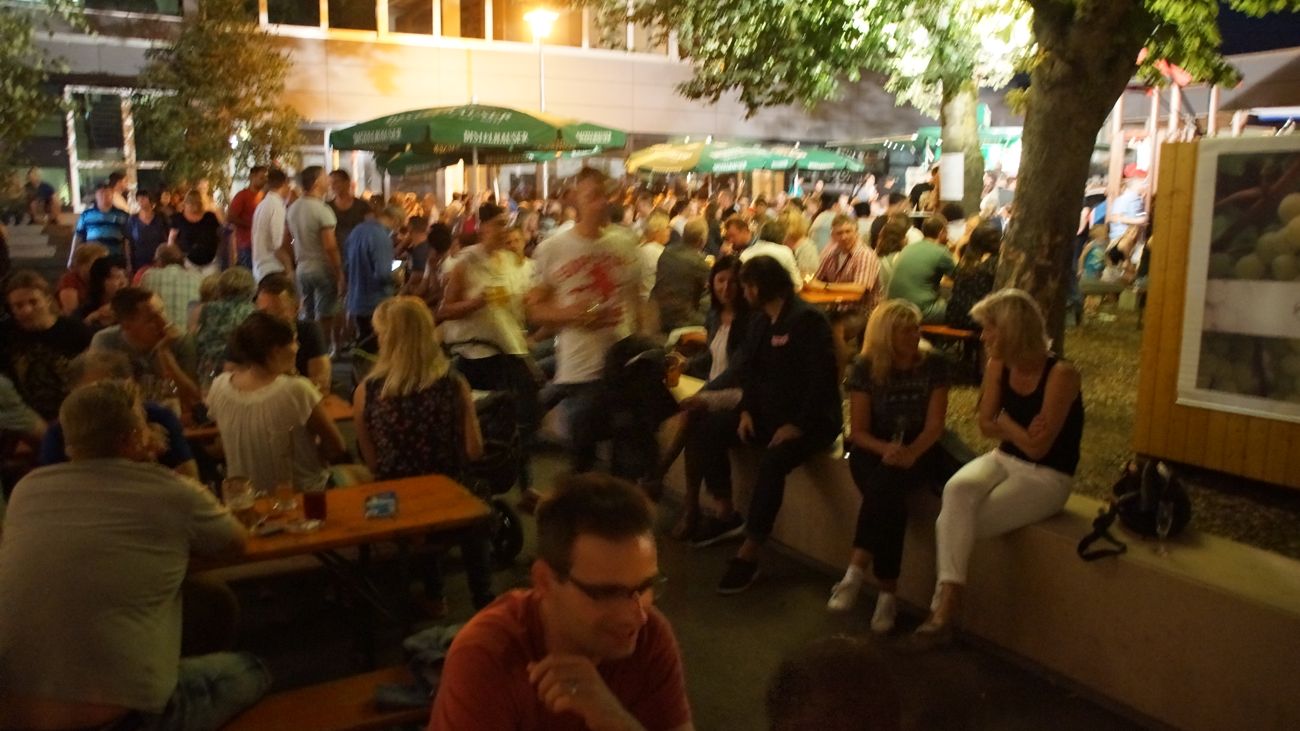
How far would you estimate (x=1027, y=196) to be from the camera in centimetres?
720

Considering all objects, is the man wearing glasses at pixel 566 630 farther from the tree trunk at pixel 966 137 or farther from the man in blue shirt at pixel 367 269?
the tree trunk at pixel 966 137

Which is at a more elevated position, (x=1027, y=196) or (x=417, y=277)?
(x=1027, y=196)

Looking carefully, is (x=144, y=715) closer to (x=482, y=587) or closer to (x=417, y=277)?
(x=482, y=587)

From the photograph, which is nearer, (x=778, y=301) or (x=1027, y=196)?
(x=778, y=301)

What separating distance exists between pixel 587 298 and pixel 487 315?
1.65 m

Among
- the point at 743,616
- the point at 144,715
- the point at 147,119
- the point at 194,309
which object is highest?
the point at 147,119

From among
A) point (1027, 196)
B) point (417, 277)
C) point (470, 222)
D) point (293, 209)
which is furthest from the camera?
point (470, 222)

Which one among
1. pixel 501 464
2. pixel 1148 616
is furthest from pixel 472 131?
pixel 1148 616

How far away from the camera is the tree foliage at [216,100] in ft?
57.3

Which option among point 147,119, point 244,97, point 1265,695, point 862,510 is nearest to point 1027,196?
point 862,510

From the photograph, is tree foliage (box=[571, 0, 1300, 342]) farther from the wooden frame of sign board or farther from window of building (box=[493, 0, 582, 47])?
window of building (box=[493, 0, 582, 47])

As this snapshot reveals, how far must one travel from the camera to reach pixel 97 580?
9.21 ft

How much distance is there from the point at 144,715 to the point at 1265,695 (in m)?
3.49

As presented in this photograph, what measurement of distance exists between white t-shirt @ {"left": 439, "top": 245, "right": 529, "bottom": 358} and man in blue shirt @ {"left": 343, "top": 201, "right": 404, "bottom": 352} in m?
3.29
